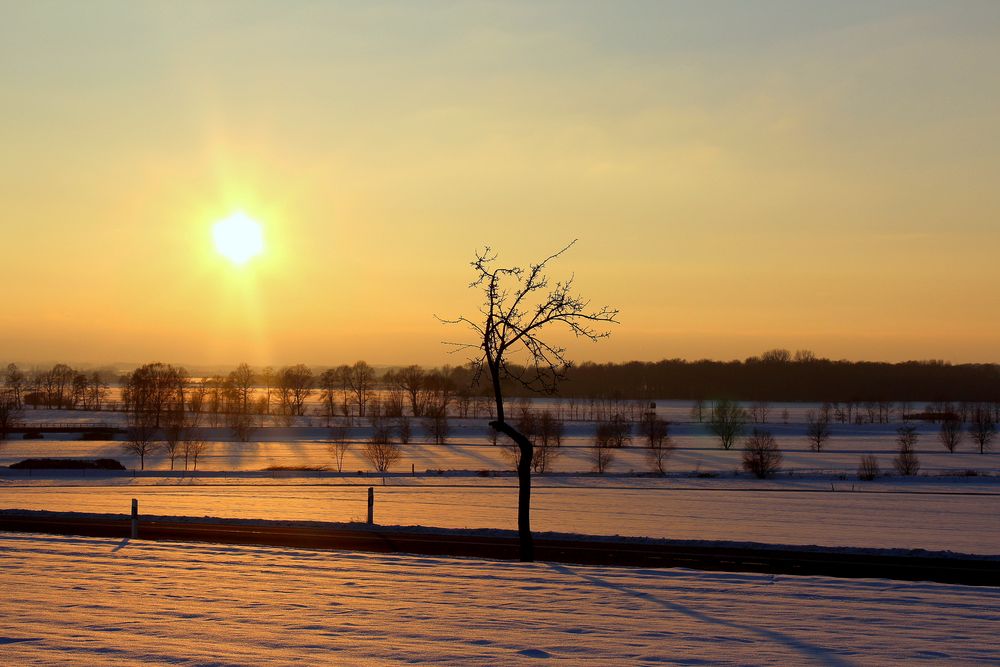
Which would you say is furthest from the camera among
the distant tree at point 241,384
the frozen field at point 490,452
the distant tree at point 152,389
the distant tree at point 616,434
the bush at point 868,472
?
the distant tree at point 241,384

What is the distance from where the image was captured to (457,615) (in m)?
11.0

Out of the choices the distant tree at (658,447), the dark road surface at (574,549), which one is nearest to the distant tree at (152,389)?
the distant tree at (658,447)

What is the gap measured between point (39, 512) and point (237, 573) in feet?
53.4

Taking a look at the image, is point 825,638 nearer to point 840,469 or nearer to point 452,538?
point 452,538

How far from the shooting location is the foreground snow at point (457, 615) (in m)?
9.26

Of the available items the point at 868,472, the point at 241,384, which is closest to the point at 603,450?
the point at 868,472

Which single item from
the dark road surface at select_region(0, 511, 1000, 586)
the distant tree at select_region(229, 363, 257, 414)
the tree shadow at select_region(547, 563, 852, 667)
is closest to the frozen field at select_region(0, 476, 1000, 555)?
the dark road surface at select_region(0, 511, 1000, 586)

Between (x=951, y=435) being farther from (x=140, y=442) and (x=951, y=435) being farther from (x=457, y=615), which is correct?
(x=457, y=615)

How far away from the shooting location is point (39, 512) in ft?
88.7

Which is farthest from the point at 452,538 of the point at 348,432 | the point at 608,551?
the point at 348,432

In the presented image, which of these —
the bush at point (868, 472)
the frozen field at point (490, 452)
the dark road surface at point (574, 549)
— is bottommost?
the frozen field at point (490, 452)

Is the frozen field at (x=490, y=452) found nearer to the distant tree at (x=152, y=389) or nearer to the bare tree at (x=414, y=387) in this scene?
the distant tree at (x=152, y=389)

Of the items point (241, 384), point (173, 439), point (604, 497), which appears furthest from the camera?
point (241, 384)

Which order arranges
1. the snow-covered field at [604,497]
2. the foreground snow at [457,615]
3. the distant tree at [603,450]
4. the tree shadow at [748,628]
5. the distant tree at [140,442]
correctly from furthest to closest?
the distant tree at [140,442]
the distant tree at [603,450]
the snow-covered field at [604,497]
the foreground snow at [457,615]
the tree shadow at [748,628]
